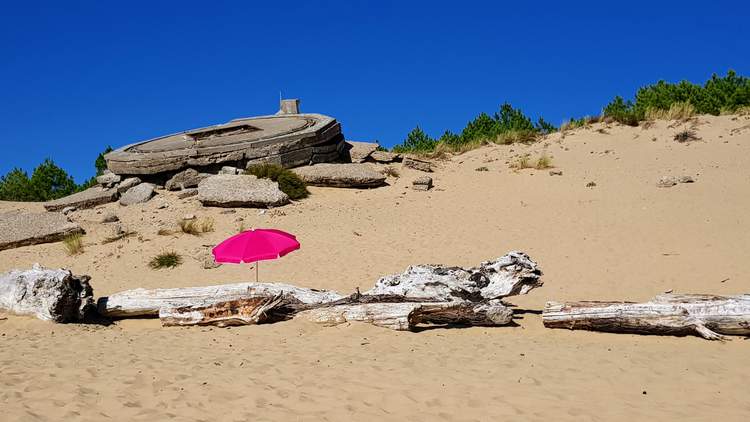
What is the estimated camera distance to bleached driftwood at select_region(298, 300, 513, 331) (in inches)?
348

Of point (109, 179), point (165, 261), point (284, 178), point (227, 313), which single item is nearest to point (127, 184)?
point (109, 179)

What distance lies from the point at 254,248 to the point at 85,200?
11.0 metres

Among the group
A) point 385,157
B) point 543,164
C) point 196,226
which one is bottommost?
point 196,226

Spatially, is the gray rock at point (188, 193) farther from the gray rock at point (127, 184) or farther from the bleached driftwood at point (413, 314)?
the bleached driftwood at point (413, 314)

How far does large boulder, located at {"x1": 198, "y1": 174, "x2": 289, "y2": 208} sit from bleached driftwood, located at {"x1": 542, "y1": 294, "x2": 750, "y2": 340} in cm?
948

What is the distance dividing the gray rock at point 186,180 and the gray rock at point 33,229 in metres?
3.19

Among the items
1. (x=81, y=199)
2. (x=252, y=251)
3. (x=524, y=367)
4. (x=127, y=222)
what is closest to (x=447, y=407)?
(x=524, y=367)

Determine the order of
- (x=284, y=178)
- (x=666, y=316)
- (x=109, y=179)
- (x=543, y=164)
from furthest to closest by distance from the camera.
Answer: (x=543, y=164)
(x=109, y=179)
(x=284, y=178)
(x=666, y=316)

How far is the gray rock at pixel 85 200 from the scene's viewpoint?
17.9m

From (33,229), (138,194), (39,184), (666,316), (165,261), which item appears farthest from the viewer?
(39,184)

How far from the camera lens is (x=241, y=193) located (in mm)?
16766

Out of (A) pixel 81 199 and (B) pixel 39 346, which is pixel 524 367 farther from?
(A) pixel 81 199

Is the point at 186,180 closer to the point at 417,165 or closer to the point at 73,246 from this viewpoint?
the point at 73,246

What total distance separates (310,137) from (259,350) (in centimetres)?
1195
